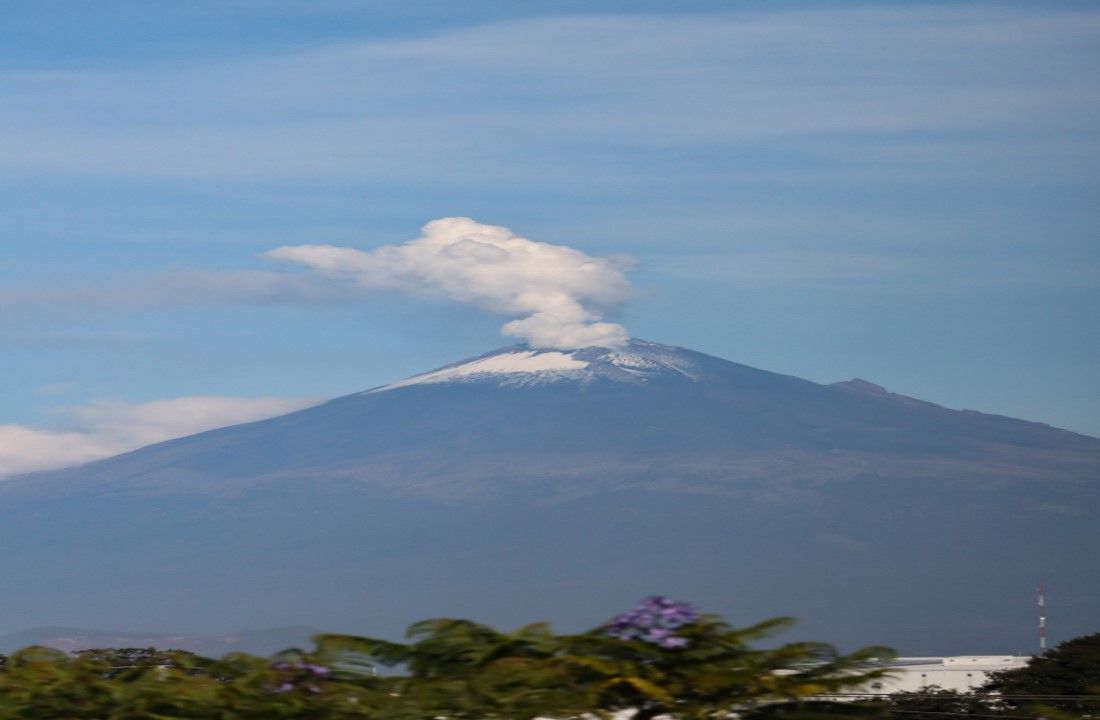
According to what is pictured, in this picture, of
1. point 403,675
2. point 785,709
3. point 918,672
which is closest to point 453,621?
point 403,675

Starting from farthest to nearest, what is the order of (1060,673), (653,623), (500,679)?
(1060,673), (653,623), (500,679)

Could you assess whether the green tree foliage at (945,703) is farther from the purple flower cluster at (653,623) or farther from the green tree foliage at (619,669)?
the purple flower cluster at (653,623)

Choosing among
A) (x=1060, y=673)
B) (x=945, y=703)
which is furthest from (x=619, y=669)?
(x=1060, y=673)

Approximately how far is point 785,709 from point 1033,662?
122 feet

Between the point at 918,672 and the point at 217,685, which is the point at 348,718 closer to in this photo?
the point at 217,685

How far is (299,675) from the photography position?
7652mm

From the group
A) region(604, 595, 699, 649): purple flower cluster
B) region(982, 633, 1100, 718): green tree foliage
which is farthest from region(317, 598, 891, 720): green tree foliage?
region(982, 633, 1100, 718): green tree foliage

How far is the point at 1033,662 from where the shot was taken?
42.3 metres

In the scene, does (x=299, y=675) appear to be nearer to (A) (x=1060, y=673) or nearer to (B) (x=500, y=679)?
(B) (x=500, y=679)

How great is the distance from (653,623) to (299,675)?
1675 millimetres

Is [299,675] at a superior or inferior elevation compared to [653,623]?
inferior

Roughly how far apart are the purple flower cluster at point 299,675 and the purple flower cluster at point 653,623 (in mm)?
1371

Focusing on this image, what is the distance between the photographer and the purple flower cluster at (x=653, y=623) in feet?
24.8

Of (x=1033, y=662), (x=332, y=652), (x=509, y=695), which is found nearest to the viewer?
(x=509, y=695)
